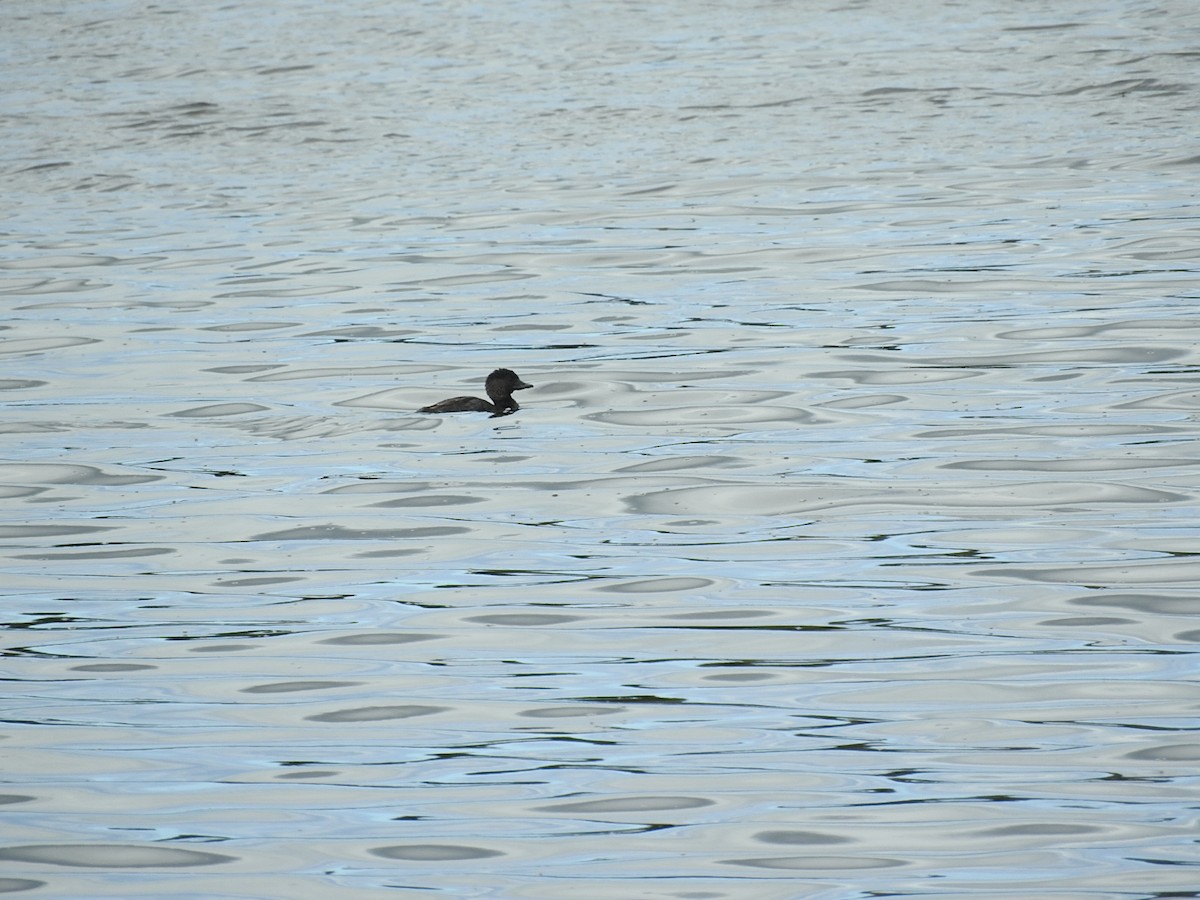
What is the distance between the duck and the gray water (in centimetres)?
12

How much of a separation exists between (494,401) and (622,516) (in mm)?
2365

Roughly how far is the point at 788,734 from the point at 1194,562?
2.57m

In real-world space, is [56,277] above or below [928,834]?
above

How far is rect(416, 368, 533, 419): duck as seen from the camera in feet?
36.0

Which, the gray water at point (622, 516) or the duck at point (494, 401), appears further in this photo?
the duck at point (494, 401)

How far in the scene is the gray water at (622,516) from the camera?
5418 millimetres

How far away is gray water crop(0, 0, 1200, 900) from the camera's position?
5418 mm

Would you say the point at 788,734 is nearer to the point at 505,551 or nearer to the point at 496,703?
the point at 496,703

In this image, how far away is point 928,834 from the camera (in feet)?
17.1

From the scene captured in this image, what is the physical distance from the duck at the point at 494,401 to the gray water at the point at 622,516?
0.12 metres

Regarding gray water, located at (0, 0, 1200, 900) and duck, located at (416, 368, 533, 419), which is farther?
duck, located at (416, 368, 533, 419)

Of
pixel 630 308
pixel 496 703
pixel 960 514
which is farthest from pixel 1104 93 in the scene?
pixel 496 703

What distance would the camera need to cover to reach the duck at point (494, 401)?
11.0m

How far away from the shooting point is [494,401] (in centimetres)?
1117
